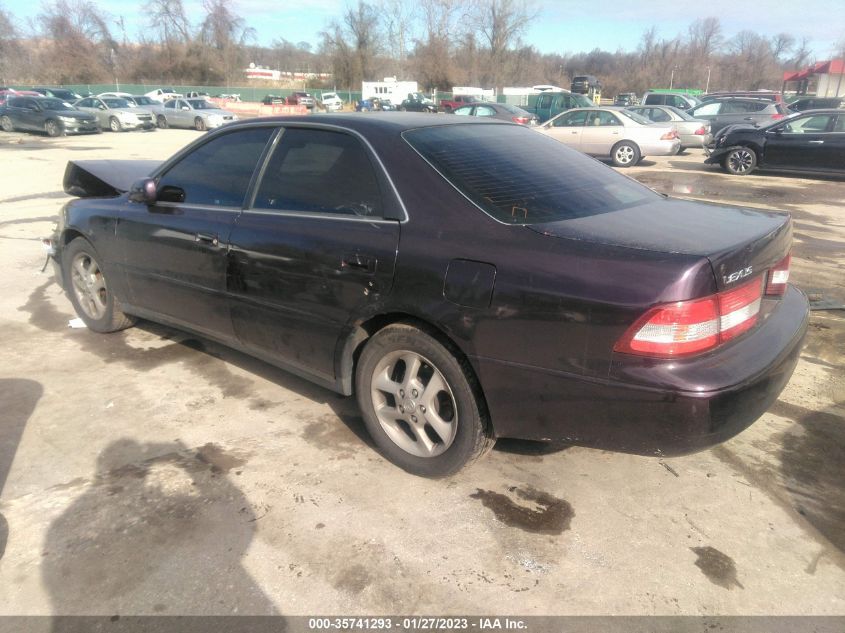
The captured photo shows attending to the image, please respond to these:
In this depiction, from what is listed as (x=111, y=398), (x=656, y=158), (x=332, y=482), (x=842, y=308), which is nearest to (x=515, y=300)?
(x=332, y=482)

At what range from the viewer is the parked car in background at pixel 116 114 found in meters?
26.5

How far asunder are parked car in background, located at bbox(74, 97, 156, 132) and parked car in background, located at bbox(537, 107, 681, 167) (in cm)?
1961

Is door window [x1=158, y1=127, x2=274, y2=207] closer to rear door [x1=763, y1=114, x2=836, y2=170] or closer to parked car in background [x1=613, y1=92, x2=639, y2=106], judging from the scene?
rear door [x1=763, y1=114, x2=836, y2=170]

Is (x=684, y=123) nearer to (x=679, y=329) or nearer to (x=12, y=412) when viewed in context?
(x=679, y=329)

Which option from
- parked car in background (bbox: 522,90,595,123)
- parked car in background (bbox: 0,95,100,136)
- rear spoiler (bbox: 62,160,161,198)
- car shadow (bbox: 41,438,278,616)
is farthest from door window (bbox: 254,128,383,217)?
parked car in background (bbox: 0,95,100,136)

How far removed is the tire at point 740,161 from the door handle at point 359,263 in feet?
46.5

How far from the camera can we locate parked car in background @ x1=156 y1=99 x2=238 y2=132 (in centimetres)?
2830

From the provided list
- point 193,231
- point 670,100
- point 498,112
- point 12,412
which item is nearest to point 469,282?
point 193,231

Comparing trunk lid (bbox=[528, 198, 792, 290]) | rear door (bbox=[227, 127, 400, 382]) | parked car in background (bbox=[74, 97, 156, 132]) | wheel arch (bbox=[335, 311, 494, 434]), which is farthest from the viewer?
parked car in background (bbox=[74, 97, 156, 132])

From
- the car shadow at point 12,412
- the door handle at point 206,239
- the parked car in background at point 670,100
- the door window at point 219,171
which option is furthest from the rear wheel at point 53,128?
the door handle at point 206,239

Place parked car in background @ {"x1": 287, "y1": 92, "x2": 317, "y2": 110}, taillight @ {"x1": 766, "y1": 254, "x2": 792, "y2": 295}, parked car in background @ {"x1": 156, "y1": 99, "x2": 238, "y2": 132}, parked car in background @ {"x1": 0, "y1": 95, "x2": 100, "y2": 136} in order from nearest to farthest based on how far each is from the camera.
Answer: taillight @ {"x1": 766, "y1": 254, "x2": 792, "y2": 295}, parked car in background @ {"x1": 0, "y1": 95, "x2": 100, "y2": 136}, parked car in background @ {"x1": 156, "y1": 99, "x2": 238, "y2": 132}, parked car in background @ {"x1": 287, "y1": 92, "x2": 317, "y2": 110}

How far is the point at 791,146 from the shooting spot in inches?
530

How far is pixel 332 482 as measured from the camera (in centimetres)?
288

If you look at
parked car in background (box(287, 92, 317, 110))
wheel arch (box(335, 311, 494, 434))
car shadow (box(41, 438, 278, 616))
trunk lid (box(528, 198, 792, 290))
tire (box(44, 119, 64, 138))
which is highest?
trunk lid (box(528, 198, 792, 290))
